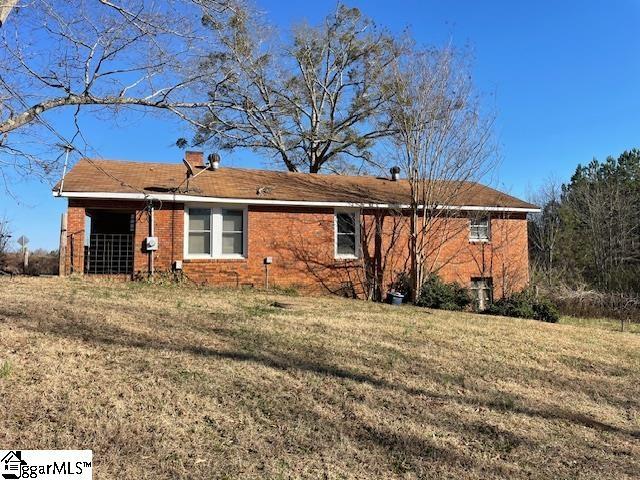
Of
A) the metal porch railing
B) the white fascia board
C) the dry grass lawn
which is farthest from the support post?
the dry grass lawn

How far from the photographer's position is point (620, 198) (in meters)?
30.7

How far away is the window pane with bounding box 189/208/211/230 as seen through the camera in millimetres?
15266

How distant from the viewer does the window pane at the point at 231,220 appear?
15.6 meters

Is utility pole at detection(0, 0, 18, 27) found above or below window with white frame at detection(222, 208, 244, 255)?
above

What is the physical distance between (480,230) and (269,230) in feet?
23.5

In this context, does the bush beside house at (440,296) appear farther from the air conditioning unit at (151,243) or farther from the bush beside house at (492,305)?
the air conditioning unit at (151,243)

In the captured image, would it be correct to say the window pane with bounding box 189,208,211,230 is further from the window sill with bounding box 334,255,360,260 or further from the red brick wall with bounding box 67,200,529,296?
the window sill with bounding box 334,255,360,260

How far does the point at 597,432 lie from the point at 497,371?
191 cm

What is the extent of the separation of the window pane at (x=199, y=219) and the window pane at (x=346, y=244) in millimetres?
4027

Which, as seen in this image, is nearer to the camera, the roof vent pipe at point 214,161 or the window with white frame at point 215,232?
the window with white frame at point 215,232

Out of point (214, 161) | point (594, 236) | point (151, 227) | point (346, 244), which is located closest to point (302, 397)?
point (151, 227)

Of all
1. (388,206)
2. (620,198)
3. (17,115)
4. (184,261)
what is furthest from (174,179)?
(620,198)

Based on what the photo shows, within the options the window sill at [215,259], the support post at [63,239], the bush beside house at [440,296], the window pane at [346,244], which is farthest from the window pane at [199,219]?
the bush beside house at [440,296]

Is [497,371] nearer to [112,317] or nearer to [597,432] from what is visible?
[597,432]
